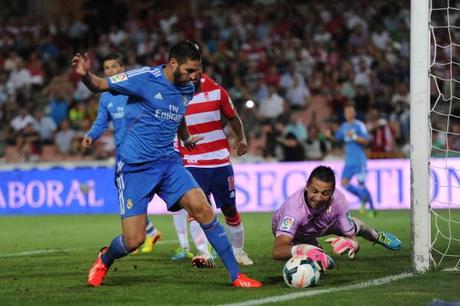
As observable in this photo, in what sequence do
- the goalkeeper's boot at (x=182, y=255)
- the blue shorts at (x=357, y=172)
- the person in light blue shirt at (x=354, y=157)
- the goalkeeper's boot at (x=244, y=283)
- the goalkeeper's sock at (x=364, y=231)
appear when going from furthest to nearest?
the blue shorts at (x=357, y=172) → the person in light blue shirt at (x=354, y=157) → the goalkeeper's boot at (x=182, y=255) → the goalkeeper's sock at (x=364, y=231) → the goalkeeper's boot at (x=244, y=283)

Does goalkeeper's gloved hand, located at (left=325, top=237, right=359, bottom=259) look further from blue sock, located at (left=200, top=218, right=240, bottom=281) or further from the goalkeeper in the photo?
blue sock, located at (left=200, top=218, right=240, bottom=281)

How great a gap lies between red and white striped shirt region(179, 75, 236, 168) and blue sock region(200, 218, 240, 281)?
216 cm

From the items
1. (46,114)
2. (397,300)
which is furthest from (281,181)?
(397,300)

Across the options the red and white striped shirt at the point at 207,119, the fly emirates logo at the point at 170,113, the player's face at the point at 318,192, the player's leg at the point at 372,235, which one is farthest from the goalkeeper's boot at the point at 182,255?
the fly emirates logo at the point at 170,113

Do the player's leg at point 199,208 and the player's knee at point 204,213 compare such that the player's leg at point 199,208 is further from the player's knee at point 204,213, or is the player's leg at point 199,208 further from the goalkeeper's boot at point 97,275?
the goalkeeper's boot at point 97,275

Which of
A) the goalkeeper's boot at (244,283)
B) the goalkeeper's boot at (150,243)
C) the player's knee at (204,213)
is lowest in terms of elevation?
the goalkeeper's boot at (150,243)

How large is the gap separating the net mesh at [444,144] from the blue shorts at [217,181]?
2.08 meters

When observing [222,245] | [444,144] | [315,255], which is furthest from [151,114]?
[444,144]

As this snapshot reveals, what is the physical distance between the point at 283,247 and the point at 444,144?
12152 mm

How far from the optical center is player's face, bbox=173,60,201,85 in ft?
28.4

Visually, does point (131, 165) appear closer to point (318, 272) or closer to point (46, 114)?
point (318, 272)

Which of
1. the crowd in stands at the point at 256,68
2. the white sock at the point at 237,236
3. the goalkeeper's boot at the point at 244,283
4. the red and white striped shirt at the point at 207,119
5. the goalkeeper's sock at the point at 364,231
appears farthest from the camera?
the crowd in stands at the point at 256,68

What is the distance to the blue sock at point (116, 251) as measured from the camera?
29.7 feet

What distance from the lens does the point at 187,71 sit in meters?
8.69
